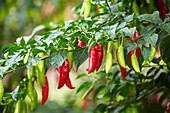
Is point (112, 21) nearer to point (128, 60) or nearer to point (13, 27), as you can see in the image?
point (128, 60)

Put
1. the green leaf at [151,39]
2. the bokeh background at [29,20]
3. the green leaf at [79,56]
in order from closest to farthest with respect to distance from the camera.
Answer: the green leaf at [151,39]
the green leaf at [79,56]
the bokeh background at [29,20]

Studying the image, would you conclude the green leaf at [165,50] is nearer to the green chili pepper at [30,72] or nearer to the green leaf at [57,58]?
the green leaf at [57,58]

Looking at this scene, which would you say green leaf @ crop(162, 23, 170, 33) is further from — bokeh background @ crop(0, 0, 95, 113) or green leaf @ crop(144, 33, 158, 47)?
bokeh background @ crop(0, 0, 95, 113)

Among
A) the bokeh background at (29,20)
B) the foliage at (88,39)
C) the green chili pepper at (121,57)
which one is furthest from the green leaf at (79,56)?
the bokeh background at (29,20)

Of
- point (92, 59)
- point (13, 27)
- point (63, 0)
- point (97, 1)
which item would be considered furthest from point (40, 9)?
point (92, 59)

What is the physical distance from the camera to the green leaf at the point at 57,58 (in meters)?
0.79

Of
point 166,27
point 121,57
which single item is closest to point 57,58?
point 121,57

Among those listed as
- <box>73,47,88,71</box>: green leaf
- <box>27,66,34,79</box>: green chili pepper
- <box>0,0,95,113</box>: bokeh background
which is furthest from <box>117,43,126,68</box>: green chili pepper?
<box>0,0,95,113</box>: bokeh background

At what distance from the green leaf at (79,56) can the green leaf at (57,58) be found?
0.15 feet

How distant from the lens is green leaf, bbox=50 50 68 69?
0.79 meters

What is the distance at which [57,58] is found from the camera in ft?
2.63

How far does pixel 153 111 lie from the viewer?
47.1 inches

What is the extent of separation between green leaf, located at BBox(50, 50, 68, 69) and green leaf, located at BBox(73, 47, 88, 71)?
0.05m

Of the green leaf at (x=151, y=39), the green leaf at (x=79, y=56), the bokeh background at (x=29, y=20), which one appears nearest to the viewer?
the green leaf at (x=151, y=39)
